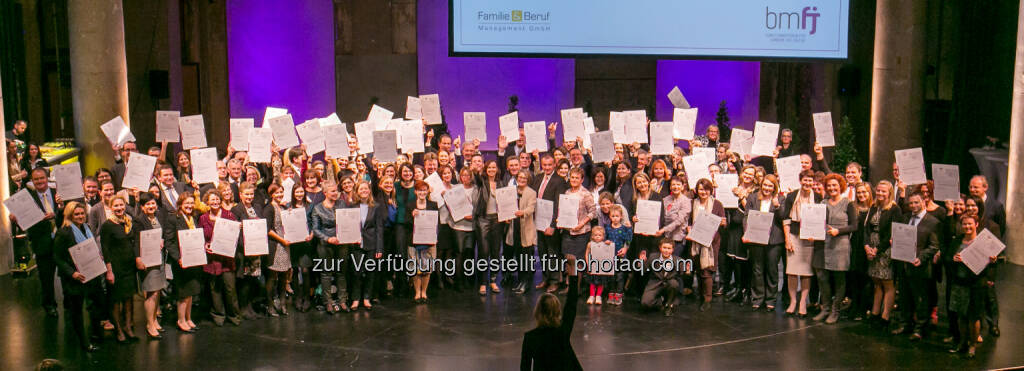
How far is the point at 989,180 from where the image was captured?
11711 mm

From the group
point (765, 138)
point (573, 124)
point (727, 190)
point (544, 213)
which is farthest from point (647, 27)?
point (544, 213)

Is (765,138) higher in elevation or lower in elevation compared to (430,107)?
lower

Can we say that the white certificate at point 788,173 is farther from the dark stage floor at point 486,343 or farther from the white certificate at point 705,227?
the dark stage floor at point 486,343

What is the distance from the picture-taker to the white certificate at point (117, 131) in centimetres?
963

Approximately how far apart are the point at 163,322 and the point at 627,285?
14.5 feet

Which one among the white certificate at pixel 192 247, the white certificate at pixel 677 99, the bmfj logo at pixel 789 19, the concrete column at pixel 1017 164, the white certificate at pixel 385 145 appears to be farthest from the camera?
the bmfj logo at pixel 789 19

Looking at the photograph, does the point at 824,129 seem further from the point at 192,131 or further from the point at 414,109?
the point at 192,131

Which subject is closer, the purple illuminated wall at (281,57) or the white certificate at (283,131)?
the white certificate at (283,131)

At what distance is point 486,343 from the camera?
7.75 meters

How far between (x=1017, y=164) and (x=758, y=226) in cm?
420

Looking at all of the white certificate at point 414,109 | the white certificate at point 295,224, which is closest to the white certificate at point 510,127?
the white certificate at point 414,109

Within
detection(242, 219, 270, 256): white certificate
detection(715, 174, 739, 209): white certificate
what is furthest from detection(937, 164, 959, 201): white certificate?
detection(242, 219, 270, 256): white certificate

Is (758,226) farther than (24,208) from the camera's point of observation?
Yes

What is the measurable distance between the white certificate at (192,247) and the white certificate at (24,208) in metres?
1.44
